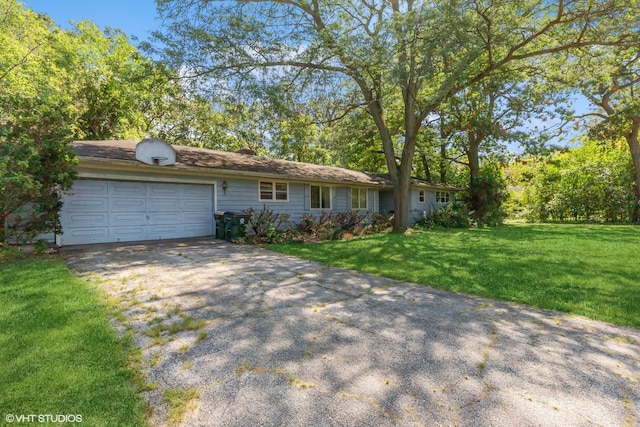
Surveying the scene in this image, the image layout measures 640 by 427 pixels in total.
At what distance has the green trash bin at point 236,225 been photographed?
9672 mm

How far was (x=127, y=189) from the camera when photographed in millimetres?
8977

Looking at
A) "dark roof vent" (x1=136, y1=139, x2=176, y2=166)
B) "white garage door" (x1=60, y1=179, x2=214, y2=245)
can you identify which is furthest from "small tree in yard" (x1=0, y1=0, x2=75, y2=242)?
"dark roof vent" (x1=136, y1=139, x2=176, y2=166)

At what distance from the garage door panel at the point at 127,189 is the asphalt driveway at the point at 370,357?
16.6 feet

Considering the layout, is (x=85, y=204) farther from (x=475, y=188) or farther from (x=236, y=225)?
(x=475, y=188)

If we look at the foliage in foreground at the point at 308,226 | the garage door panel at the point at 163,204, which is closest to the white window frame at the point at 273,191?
the foliage in foreground at the point at 308,226

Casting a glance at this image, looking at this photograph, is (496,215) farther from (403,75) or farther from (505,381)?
(505,381)

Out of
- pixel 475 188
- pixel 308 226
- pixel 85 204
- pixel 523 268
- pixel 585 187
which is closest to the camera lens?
pixel 523 268

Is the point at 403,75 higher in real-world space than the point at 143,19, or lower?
lower

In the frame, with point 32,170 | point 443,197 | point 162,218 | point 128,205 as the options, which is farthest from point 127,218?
point 443,197

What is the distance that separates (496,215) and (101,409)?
19376mm

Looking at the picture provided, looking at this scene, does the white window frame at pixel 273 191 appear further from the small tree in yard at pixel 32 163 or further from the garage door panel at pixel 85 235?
the small tree in yard at pixel 32 163

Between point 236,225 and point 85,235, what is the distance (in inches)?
155

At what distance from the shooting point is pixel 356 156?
22.2 metres

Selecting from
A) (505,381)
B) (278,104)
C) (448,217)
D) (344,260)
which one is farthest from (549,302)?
(448,217)
